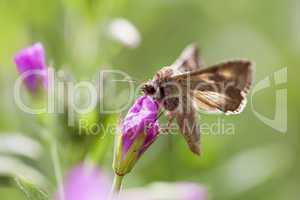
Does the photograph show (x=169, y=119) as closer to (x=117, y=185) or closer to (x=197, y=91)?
(x=197, y=91)

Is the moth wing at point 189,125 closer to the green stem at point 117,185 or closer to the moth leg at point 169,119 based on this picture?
the moth leg at point 169,119

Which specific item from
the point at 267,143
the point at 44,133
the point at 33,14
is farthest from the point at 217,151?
the point at 33,14

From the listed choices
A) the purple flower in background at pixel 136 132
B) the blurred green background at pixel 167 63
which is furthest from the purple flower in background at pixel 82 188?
the blurred green background at pixel 167 63

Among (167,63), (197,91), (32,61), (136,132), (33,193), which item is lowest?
(33,193)

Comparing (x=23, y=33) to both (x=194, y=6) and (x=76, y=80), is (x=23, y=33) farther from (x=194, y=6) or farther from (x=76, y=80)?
(x=194, y=6)

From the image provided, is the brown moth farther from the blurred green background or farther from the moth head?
the blurred green background

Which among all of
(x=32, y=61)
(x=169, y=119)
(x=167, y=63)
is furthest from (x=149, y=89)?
(x=167, y=63)
